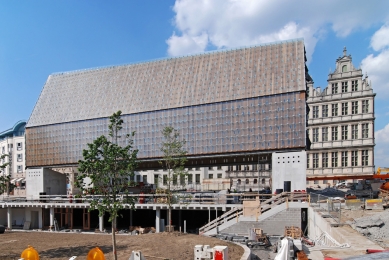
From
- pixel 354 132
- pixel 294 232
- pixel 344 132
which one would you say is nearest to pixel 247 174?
pixel 344 132

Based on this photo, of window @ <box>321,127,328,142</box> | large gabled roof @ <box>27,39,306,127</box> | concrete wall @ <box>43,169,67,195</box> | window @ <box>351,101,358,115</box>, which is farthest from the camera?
window @ <box>321,127,328,142</box>

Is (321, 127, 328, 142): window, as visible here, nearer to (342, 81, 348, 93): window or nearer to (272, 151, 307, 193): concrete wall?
(342, 81, 348, 93): window

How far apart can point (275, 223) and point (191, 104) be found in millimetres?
18514

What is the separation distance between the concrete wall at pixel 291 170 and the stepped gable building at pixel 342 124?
29.1 m

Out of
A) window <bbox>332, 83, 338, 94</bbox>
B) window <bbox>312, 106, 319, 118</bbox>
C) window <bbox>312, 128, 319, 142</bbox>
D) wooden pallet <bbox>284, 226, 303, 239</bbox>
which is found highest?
window <bbox>332, 83, 338, 94</bbox>

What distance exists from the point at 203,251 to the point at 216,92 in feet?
92.2

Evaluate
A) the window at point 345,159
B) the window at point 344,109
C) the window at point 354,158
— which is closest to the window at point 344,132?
the window at point 344,109

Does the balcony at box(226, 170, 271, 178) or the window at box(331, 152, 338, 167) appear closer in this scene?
the window at box(331, 152, 338, 167)

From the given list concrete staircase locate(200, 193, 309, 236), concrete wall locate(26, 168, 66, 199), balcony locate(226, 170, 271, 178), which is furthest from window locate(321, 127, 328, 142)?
concrete wall locate(26, 168, 66, 199)

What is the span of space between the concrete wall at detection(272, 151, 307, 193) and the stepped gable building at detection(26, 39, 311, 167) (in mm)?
938

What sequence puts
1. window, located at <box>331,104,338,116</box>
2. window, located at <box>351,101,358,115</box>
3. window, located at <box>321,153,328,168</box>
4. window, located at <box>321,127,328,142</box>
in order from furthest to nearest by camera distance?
1. window, located at <box>321,127,328,142</box>
2. window, located at <box>321,153,328,168</box>
3. window, located at <box>331,104,338,116</box>
4. window, located at <box>351,101,358,115</box>

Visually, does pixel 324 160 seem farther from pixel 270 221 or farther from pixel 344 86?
pixel 270 221

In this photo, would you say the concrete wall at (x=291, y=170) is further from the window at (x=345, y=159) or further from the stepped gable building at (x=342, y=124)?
the window at (x=345, y=159)

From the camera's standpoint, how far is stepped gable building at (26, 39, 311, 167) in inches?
1441
